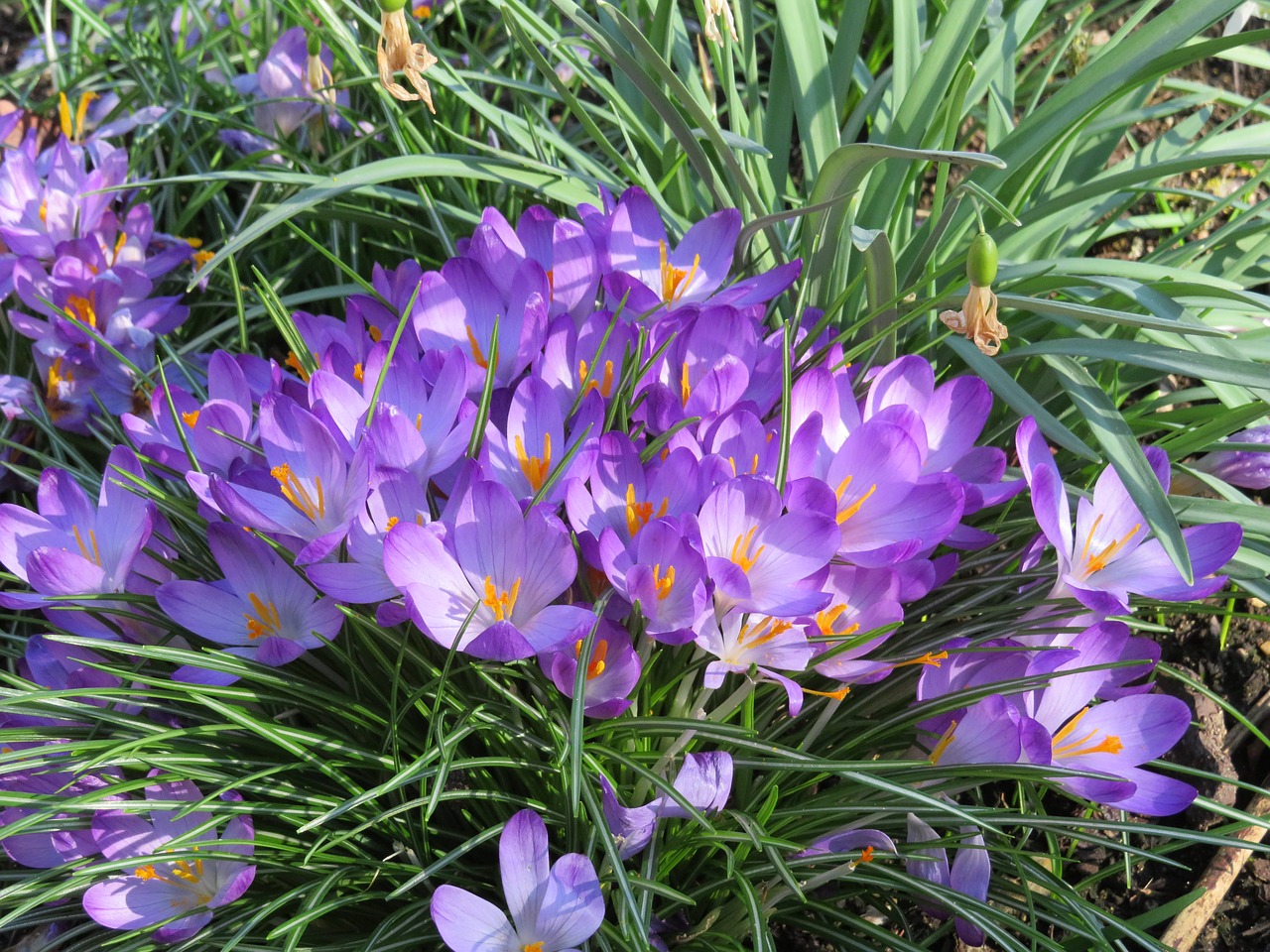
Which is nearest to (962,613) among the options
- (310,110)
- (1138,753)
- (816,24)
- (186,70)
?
(1138,753)

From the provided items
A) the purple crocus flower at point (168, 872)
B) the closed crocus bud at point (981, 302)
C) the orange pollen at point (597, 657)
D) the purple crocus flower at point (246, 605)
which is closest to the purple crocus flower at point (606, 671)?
the orange pollen at point (597, 657)

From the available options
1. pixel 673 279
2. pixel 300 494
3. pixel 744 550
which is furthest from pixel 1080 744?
pixel 300 494

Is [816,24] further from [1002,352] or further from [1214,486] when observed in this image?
[1214,486]

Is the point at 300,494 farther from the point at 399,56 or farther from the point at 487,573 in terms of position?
the point at 399,56

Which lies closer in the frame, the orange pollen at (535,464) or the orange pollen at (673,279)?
the orange pollen at (535,464)

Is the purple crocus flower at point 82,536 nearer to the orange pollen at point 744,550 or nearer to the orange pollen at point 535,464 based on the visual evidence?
the orange pollen at point 535,464

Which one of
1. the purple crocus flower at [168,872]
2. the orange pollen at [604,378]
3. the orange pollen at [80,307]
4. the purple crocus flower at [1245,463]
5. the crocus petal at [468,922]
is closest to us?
the crocus petal at [468,922]

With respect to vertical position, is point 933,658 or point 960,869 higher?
point 933,658
